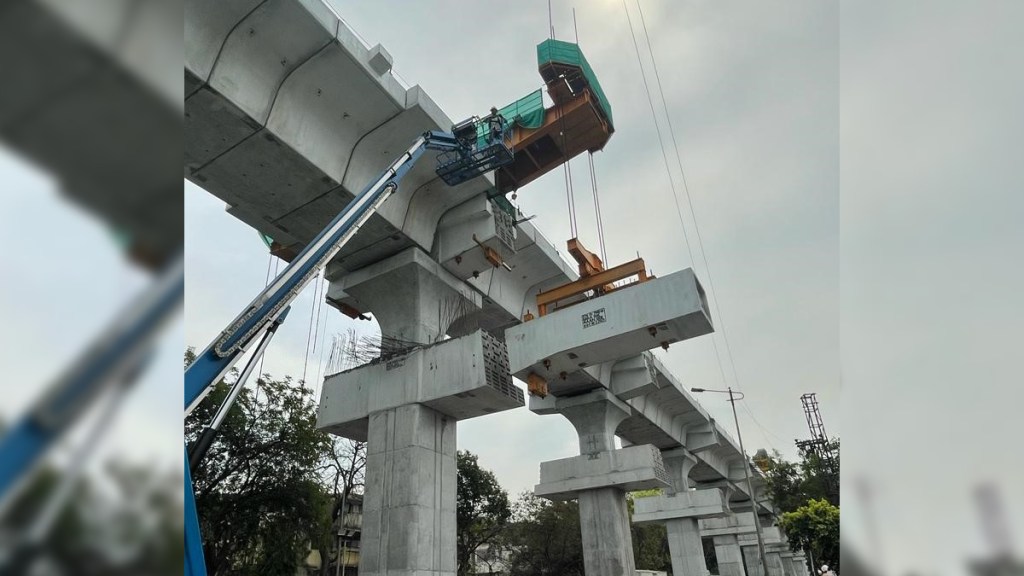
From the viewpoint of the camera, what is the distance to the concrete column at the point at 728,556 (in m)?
41.0

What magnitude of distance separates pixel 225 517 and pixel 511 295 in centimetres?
1563

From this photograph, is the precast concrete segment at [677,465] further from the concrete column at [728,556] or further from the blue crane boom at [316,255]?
the blue crane boom at [316,255]

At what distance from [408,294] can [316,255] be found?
18.2 ft

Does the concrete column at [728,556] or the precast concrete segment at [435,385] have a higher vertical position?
the precast concrete segment at [435,385]

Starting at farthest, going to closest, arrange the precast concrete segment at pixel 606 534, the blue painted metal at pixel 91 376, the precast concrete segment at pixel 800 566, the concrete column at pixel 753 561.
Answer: the precast concrete segment at pixel 800 566 < the concrete column at pixel 753 561 < the precast concrete segment at pixel 606 534 < the blue painted metal at pixel 91 376

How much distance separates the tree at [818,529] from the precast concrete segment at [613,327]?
75.4ft

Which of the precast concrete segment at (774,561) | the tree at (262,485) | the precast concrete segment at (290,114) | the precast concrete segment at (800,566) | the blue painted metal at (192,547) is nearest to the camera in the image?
the blue painted metal at (192,547)

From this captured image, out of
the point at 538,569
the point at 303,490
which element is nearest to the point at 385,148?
the point at 303,490

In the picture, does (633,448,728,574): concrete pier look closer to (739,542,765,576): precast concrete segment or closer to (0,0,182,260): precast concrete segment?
(739,542,765,576): precast concrete segment

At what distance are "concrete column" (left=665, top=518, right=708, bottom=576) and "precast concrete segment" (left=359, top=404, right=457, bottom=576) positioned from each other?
2047cm

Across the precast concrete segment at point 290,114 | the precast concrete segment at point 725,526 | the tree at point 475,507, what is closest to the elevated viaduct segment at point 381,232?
the precast concrete segment at point 290,114

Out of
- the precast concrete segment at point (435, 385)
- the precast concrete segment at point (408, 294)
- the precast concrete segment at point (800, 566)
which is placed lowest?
the precast concrete segment at point (800, 566)

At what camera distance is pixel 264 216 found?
1150 centimetres

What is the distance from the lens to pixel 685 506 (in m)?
29.0
